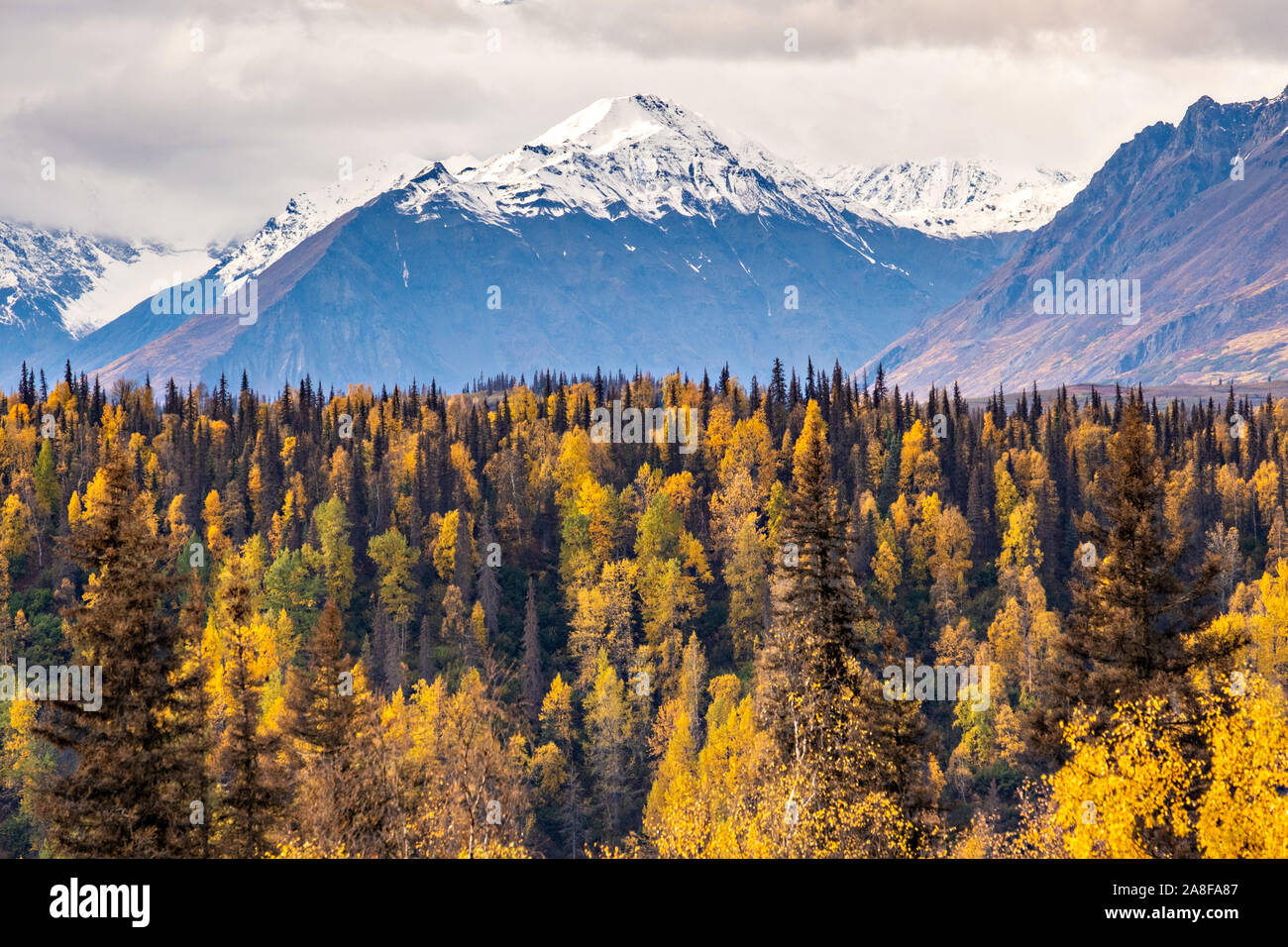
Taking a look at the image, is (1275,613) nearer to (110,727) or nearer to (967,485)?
(967,485)

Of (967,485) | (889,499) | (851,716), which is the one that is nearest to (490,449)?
(889,499)

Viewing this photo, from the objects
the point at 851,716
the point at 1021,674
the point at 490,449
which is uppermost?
the point at 490,449

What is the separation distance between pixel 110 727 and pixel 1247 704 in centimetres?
3233

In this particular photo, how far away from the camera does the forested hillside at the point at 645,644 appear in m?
34.1

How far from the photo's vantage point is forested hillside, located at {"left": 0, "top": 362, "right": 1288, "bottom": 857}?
1342 inches

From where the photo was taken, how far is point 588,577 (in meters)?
151

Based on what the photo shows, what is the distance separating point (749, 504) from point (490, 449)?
51.8 m

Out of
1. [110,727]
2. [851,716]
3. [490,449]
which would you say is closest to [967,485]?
[490,449]

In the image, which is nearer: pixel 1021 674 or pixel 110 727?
pixel 110 727

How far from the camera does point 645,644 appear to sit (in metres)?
146

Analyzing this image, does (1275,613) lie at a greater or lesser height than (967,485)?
lesser
